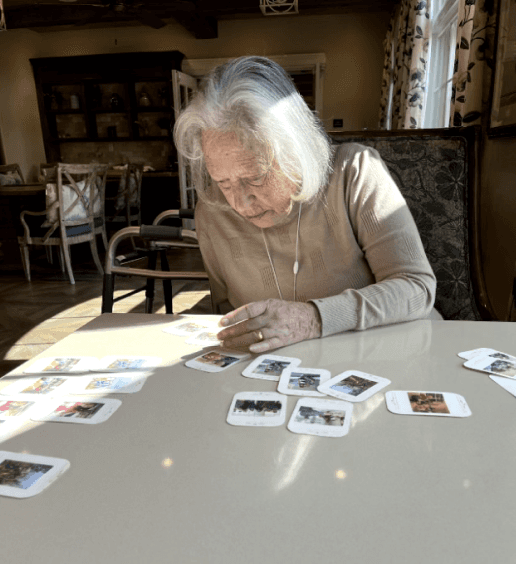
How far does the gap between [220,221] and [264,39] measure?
20.8 ft

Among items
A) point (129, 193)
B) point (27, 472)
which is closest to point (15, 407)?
point (27, 472)

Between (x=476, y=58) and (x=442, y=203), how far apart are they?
83cm

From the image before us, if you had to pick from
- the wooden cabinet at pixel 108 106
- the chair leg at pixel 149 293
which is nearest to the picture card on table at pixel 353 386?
the chair leg at pixel 149 293

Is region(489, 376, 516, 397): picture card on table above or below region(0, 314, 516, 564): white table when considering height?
above

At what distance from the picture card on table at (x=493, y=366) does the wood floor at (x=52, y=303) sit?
2.22 m

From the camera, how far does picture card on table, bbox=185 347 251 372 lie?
0.78 metres

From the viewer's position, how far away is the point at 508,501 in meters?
0.46

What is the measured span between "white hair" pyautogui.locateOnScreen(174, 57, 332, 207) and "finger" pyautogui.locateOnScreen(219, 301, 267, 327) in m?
0.33

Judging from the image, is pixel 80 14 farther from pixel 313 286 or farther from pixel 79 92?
pixel 313 286

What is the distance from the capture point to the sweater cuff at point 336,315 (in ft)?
2.94

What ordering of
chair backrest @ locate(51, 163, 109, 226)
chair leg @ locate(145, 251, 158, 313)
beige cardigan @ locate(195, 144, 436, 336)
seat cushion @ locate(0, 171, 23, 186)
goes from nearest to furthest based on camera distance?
beige cardigan @ locate(195, 144, 436, 336)
chair leg @ locate(145, 251, 158, 313)
chair backrest @ locate(51, 163, 109, 226)
seat cushion @ locate(0, 171, 23, 186)

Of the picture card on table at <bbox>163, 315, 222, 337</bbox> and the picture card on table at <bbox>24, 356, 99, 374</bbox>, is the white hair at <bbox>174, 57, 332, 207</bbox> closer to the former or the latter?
the picture card on table at <bbox>163, 315, 222, 337</bbox>

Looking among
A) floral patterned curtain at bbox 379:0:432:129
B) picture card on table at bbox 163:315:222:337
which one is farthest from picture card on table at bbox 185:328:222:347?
floral patterned curtain at bbox 379:0:432:129

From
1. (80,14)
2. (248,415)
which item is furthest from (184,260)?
(248,415)
